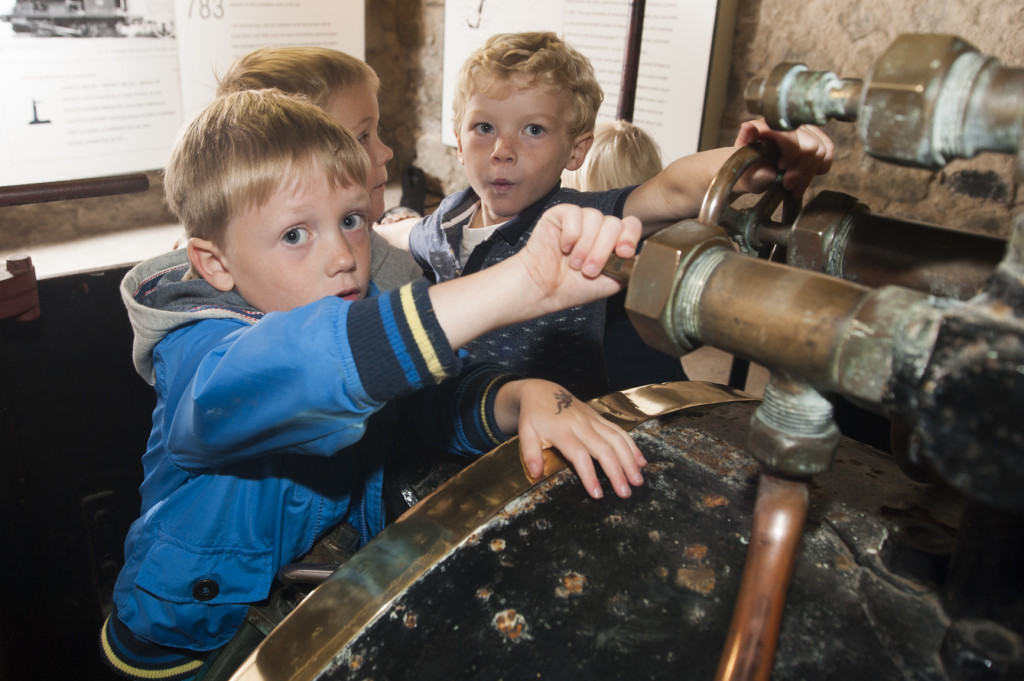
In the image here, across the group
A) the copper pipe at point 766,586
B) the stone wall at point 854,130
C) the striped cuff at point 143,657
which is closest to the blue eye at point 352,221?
the striped cuff at point 143,657

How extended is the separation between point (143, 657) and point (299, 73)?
1.10 m

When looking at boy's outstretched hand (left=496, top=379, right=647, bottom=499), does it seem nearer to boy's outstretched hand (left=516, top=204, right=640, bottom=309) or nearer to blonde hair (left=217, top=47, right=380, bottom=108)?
boy's outstretched hand (left=516, top=204, right=640, bottom=309)

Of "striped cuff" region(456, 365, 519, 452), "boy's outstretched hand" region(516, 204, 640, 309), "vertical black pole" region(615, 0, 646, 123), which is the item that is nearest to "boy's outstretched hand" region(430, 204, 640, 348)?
"boy's outstretched hand" region(516, 204, 640, 309)

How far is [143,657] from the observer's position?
1037 millimetres

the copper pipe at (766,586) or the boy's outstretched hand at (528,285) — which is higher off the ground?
the boy's outstretched hand at (528,285)

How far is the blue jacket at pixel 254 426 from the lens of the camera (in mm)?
692

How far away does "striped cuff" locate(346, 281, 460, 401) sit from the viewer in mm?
682

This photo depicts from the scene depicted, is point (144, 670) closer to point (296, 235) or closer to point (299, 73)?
point (296, 235)

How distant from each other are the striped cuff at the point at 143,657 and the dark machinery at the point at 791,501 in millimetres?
554

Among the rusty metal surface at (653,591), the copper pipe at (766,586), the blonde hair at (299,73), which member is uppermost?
the blonde hair at (299,73)

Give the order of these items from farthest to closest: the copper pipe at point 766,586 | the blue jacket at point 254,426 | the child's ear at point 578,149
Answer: the child's ear at point 578,149 < the blue jacket at point 254,426 < the copper pipe at point 766,586

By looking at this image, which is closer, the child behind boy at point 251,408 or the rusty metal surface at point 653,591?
the rusty metal surface at point 653,591

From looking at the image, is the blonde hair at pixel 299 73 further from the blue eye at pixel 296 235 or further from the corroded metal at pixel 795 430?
the corroded metal at pixel 795 430

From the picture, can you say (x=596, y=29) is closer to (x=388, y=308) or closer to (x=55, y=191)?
(x=55, y=191)
